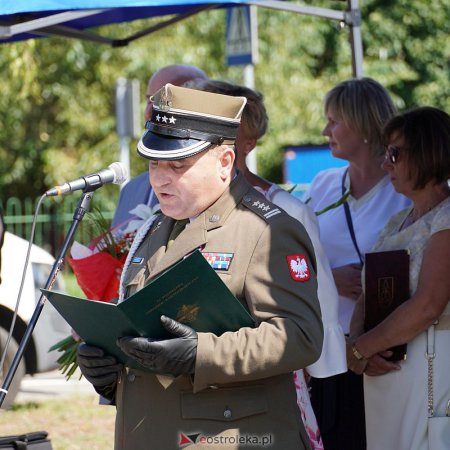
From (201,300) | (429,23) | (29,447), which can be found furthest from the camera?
(429,23)

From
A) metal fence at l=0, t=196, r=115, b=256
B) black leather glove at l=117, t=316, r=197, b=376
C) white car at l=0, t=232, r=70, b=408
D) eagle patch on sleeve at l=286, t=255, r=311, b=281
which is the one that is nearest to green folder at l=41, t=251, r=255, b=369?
black leather glove at l=117, t=316, r=197, b=376

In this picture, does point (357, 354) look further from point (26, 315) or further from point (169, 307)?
point (26, 315)

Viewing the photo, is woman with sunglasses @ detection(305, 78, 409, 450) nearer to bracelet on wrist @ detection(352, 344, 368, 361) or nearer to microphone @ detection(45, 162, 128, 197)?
bracelet on wrist @ detection(352, 344, 368, 361)

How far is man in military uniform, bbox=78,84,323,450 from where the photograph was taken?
2602 millimetres

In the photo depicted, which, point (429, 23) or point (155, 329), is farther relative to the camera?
point (429, 23)

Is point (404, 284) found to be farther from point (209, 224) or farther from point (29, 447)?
point (29, 447)

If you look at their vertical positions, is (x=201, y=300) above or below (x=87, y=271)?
above

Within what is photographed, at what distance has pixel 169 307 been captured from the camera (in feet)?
8.41

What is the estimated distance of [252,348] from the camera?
2.60 m

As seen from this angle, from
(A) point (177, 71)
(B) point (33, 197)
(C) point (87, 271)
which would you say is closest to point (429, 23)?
(B) point (33, 197)

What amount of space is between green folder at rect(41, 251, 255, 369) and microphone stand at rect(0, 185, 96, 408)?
223 mm

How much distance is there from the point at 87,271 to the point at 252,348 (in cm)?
124

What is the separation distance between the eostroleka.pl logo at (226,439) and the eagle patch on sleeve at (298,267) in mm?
427

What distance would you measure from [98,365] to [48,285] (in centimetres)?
31
